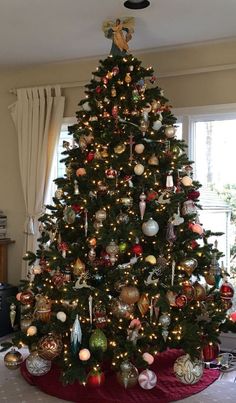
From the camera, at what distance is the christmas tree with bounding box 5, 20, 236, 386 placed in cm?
278

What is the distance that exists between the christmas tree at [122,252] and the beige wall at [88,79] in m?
0.83

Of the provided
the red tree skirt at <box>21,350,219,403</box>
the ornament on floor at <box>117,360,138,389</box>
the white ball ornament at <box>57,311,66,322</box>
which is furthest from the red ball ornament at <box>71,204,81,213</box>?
the red tree skirt at <box>21,350,219,403</box>

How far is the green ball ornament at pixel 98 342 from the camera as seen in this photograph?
270cm

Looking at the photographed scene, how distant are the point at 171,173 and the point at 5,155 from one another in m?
2.21

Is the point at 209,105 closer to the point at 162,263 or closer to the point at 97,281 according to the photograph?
the point at 162,263

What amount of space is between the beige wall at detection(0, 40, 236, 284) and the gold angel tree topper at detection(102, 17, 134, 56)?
27.2 inches

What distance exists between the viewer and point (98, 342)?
269cm

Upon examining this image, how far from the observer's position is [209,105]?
12.4 ft

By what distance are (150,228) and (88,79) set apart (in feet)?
6.63

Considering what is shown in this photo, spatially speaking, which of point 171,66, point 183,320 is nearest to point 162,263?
point 183,320

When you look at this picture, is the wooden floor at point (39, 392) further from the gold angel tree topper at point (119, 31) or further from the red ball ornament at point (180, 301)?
the gold angel tree topper at point (119, 31)

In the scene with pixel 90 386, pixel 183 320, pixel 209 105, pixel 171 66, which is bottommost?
pixel 90 386

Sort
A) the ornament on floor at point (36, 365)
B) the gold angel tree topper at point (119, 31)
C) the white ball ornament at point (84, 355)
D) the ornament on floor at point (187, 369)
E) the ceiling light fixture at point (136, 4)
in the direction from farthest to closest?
the gold angel tree topper at point (119, 31) < the ceiling light fixture at point (136, 4) < the ornament on floor at point (36, 365) < the ornament on floor at point (187, 369) < the white ball ornament at point (84, 355)

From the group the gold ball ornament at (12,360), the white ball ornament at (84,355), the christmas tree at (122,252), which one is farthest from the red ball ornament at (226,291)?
the gold ball ornament at (12,360)
